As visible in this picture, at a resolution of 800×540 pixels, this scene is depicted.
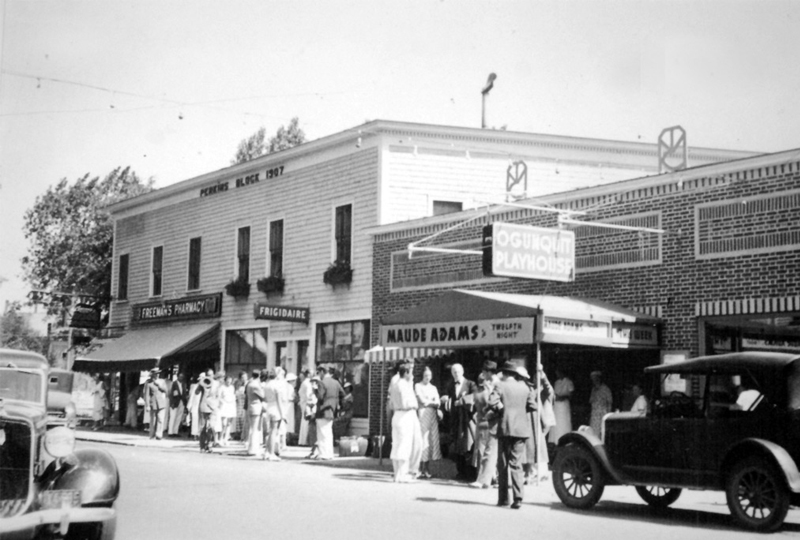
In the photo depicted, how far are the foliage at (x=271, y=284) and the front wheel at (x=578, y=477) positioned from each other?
52.9 ft

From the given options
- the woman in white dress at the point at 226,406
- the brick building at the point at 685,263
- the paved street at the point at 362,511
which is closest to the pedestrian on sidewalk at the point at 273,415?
the woman in white dress at the point at 226,406

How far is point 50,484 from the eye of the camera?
822 centimetres

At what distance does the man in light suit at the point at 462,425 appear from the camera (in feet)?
53.0

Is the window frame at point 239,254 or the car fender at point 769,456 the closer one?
the car fender at point 769,456

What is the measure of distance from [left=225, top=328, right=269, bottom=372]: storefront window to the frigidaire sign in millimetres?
1114

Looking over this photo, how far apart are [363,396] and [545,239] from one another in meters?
8.47

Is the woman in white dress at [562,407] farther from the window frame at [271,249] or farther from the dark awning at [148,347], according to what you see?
the dark awning at [148,347]

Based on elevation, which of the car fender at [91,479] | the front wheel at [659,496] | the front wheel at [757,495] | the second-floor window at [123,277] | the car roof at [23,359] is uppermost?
the second-floor window at [123,277]

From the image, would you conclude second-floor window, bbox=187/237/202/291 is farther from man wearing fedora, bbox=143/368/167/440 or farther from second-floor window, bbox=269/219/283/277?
man wearing fedora, bbox=143/368/167/440

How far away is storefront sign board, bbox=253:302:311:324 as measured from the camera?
25.2 m

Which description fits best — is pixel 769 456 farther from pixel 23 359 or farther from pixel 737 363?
pixel 23 359

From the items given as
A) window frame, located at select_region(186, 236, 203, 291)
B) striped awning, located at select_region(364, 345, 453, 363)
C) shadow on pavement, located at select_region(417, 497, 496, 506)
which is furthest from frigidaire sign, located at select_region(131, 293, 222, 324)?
shadow on pavement, located at select_region(417, 497, 496, 506)

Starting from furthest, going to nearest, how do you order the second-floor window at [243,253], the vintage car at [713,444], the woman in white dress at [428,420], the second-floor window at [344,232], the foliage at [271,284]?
the second-floor window at [243,253]
the foliage at [271,284]
the second-floor window at [344,232]
the woman in white dress at [428,420]
the vintage car at [713,444]

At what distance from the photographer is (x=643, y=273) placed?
18.0 meters
